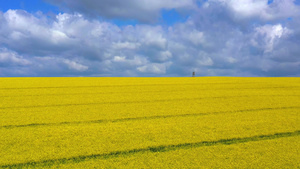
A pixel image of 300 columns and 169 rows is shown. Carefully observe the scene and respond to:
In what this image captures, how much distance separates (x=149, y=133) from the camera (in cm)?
600

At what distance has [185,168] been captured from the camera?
13.7ft

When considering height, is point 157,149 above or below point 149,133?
below

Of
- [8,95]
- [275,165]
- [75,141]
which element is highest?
[8,95]

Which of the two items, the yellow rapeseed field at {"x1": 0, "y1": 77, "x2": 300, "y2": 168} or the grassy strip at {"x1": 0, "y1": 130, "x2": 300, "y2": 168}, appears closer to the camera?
the grassy strip at {"x1": 0, "y1": 130, "x2": 300, "y2": 168}

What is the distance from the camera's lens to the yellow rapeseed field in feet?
14.9

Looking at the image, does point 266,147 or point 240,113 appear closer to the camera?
point 266,147

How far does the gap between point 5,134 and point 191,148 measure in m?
4.67

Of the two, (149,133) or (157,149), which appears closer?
(157,149)

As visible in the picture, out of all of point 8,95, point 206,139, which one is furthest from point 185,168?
point 8,95

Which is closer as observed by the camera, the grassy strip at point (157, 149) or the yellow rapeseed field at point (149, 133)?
the grassy strip at point (157, 149)

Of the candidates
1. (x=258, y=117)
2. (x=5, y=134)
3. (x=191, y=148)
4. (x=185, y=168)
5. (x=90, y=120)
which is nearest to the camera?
(x=185, y=168)

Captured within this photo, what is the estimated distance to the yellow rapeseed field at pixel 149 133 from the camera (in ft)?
14.9

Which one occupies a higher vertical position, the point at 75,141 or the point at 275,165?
the point at 75,141

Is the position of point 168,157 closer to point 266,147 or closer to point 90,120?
→ point 266,147
